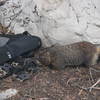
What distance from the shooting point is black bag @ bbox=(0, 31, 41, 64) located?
15.5 feet

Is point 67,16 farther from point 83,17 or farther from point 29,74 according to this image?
point 29,74

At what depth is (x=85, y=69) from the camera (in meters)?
4.79

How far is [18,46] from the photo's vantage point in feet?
16.4

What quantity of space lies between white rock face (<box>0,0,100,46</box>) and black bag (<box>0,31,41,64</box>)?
25cm

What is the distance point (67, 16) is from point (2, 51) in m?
1.26

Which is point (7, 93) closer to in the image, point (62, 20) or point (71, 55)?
point (71, 55)

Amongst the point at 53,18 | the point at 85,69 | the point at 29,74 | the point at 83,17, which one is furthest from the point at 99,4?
the point at 29,74

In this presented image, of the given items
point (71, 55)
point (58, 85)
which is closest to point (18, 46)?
point (71, 55)

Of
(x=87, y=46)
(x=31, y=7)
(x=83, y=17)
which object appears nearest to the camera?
(x=87, y=46)

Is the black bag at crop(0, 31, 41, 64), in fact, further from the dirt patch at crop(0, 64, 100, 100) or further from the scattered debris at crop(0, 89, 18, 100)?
the scattered debris at crop(0, 89, 18, 100)

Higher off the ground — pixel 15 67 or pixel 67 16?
pixel 67 16

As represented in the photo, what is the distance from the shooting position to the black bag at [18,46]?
4.74 m

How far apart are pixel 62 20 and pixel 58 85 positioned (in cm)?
137

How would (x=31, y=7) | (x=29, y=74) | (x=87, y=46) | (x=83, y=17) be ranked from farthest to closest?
(x=31, y=7) < (x=83, y=17) < (x=87, y=46) < (x=29, y=74)
